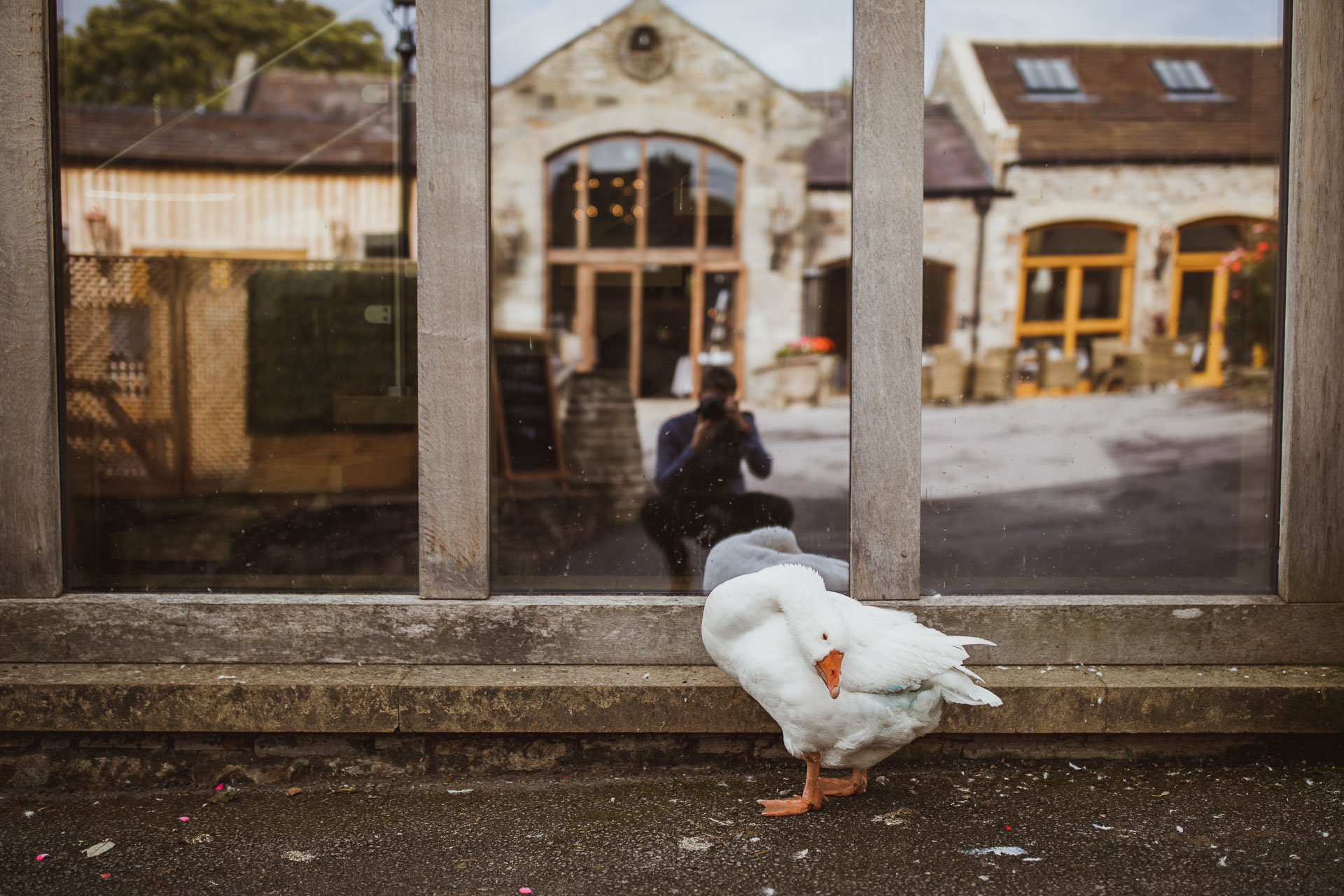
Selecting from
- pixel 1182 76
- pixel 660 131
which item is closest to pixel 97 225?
pixel 660 131

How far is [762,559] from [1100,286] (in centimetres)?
880

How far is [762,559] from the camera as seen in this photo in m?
3.18

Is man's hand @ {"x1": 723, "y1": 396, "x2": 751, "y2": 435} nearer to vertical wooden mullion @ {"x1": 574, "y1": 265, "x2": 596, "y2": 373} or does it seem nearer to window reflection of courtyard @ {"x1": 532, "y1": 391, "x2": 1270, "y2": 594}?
window reflection of courtyard @ {"x1": 532, "y1": 391, "x2": 1270, "y2": 594}

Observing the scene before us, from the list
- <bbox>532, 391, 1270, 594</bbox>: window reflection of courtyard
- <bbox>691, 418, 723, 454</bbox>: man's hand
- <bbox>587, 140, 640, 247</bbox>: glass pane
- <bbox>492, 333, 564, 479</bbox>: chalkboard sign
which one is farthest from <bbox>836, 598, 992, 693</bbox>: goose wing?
<bbox>587, 140, 640, 247</bbox>: glass pane

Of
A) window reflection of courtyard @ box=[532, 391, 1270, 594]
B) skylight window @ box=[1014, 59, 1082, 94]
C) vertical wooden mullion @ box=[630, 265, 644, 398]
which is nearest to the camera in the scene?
window reflection of courtyard @ box=[532, 391, 1270, 594]

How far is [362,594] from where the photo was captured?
303 centimetres

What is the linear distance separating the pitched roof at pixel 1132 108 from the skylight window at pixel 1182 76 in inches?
2.0

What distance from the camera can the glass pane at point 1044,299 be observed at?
10.3 m

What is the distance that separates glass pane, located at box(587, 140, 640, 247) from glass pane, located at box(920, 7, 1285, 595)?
339 cm

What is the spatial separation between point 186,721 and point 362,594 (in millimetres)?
626

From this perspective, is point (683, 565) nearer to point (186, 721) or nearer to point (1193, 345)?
point (186, 721)

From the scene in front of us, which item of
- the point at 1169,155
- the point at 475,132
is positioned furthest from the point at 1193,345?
the point at 475,132

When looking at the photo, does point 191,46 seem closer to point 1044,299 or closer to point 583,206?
point 583,206

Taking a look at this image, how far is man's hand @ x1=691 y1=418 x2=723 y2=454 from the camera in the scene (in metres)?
A: 4.30
